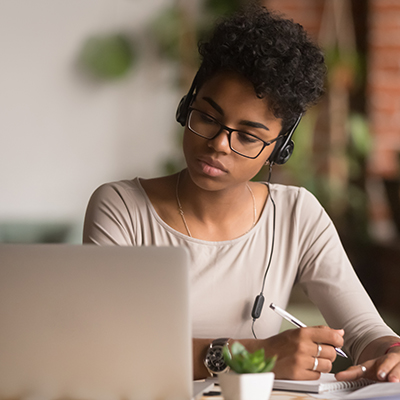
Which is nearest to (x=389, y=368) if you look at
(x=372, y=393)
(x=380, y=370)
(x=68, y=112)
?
(x=380, y=370)

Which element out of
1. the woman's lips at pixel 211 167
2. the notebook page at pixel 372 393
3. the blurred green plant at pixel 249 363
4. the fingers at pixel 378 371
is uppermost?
the woman's lips at pixel 211 167

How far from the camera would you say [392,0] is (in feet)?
9.74

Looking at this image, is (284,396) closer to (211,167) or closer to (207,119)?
(211,167)

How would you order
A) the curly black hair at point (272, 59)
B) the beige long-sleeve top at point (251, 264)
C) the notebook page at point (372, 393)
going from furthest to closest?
the beige long-sleeve top at point (251, 264), the curly black hair at point (272, 59), the notebook page at point (372, 393)

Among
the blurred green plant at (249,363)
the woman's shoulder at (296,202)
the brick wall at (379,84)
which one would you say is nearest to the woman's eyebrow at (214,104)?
the woman's shoulder at (296,202)

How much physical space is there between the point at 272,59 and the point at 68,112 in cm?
178

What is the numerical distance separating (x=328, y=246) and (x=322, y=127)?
1761mm

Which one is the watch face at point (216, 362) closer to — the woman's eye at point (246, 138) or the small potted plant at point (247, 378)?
the small potted plant at point (247, 378)

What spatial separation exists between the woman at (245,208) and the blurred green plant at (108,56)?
4.91ft

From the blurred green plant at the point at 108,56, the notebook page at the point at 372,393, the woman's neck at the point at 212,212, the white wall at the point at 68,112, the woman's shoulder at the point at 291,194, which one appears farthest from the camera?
the blurred green plant at the point at 108,56

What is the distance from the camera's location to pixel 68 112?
2820mm

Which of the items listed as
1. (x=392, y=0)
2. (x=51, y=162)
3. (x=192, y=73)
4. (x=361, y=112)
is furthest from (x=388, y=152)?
(x=51, y=162)

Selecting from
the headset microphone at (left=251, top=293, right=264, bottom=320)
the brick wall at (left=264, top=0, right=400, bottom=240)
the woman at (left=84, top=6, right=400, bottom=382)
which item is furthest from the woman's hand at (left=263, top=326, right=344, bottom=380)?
the brick wall at (left=264, top=0, right=400, bottom=240)

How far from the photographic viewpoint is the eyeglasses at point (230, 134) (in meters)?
1.29
